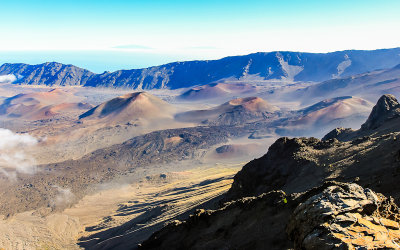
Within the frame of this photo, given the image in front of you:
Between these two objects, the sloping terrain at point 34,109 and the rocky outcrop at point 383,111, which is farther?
the sloping terrain at point 34,109

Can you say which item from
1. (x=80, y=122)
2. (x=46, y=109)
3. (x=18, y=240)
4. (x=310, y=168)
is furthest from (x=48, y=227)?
(x=46, y=109)

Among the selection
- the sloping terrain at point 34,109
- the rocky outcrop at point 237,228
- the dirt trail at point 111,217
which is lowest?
the dirt trail at point 111,217

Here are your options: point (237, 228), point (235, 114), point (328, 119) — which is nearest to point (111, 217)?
point (237, 228)

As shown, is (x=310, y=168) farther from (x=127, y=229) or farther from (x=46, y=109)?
(x=46, y=109)

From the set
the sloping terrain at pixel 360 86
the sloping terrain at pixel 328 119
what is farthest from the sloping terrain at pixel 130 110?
the sloping terrain at pixel 360 86

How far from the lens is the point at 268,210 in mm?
14008

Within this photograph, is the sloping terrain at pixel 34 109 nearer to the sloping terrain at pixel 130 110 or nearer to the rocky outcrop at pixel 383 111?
the sloping terrain at pixel 130 110

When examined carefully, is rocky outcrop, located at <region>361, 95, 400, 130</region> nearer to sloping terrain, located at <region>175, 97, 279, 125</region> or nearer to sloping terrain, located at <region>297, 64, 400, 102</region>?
sloping terrain, located at <region>175, 97, 279, 125</region>

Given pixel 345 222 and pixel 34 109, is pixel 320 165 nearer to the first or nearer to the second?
pixel 345 222

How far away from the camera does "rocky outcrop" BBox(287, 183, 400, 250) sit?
591 cm

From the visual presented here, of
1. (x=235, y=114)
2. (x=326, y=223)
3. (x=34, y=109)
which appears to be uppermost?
(x=326, y=223)

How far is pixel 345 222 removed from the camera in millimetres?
6387

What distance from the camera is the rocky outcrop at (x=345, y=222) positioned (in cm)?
591

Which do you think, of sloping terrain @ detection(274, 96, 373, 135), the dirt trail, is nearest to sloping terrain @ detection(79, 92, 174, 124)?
sloping terrain @ detection(274, 96, 373, 135)
